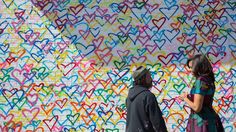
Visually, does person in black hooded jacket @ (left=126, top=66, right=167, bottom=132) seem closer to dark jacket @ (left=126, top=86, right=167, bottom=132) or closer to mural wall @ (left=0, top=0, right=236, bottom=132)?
dark jacket @ (left=126, top=86, right=167, bottom=132)

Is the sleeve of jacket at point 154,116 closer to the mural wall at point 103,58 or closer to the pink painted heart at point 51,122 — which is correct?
the mural wall at point 103,58

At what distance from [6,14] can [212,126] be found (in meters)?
3.72

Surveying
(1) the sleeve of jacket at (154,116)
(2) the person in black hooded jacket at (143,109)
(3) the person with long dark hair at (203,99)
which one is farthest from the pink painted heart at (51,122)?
(3) the person with long dark hair at (203,99)

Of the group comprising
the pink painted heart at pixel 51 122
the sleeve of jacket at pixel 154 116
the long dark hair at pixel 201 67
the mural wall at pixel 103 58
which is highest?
the mural wall at pixel 103 58

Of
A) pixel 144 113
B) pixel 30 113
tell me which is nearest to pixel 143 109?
pixel 144 113

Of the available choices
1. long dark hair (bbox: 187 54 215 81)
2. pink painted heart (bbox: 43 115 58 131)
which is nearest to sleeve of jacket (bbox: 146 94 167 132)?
long dark hair (bbox: 187 54 215 81)

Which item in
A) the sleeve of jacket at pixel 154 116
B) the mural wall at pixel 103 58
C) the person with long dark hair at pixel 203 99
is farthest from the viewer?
the mural wall at pixel 103 58

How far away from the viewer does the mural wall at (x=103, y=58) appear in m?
5.90

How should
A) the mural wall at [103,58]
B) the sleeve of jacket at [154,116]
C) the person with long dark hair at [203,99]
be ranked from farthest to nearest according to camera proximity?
the mural wall at [103,58]
the person with long dark hair at [203,99]
the sleeve of jacket at [154,116]

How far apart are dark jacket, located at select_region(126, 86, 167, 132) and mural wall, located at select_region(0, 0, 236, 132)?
6.03 feet

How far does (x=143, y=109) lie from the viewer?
3975 mm

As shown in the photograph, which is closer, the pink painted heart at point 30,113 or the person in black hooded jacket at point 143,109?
the person in black hooded jacket at point 143,109

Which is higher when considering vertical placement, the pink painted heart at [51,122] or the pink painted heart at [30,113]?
the pink painted heart at [30,113]

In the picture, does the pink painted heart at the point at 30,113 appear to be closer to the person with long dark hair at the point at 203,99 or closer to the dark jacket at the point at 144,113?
the dark jacket at the point at 144,113
